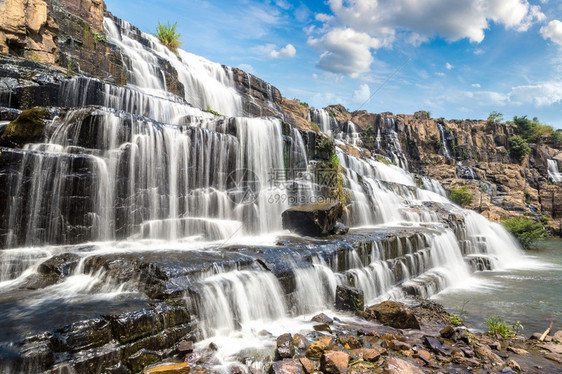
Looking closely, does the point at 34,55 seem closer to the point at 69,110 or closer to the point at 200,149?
the point at 69,110

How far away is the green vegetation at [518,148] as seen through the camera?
3987cm

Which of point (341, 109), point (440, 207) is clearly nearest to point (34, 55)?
point (440, 207)

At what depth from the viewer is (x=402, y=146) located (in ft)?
133

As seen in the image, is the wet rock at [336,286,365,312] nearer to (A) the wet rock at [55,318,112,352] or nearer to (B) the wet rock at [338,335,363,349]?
(B) the wet rock at [338,335,363,349]

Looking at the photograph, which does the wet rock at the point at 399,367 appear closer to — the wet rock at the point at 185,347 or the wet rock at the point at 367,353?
the wet rock at the point at 367,353

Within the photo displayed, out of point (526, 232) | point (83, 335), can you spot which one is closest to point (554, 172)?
point (526, 232)

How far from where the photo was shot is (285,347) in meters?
4.69

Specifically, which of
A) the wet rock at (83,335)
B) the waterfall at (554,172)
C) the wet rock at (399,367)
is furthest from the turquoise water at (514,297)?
the waterfall at (554,172)

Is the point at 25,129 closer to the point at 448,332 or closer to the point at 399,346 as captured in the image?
the point at 399,346

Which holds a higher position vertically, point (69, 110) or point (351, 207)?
point (69, 110)

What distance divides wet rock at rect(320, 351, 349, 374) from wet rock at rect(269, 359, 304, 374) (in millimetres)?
324

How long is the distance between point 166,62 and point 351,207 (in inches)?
571

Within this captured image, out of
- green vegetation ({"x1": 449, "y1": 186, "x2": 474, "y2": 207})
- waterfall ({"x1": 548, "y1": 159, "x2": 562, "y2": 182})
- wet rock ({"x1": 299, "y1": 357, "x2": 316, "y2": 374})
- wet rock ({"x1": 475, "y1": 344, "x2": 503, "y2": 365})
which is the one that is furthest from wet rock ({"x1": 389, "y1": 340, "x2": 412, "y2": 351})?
waterfall ({"x1": 548, "y1": 159, "x2": 562, "y2": 182})

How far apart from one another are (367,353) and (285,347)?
124 centimetres
